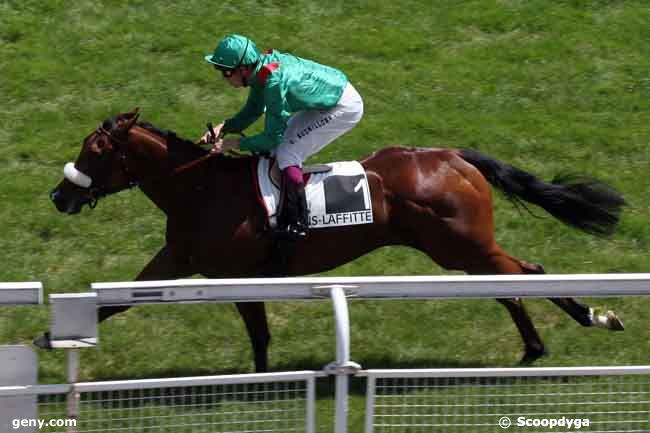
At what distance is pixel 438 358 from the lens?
6.83 meters

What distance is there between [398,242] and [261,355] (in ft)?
3.47

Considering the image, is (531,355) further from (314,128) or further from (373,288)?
(373,288)

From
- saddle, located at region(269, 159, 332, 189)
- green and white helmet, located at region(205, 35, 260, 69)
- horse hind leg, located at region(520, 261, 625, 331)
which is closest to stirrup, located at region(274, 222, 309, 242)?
saddle, located at region(269, 159, 332, 189)

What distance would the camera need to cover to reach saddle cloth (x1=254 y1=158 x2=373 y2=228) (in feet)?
20.8

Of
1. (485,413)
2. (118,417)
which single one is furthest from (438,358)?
(118,417)

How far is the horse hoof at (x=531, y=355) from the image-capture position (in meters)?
6.71

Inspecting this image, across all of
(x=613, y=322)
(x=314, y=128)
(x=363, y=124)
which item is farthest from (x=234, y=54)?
(x=363, y=124)

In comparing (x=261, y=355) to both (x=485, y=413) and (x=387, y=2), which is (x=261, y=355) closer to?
(x=485, y=413)

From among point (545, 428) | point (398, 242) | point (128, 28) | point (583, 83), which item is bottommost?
point (545, 428)

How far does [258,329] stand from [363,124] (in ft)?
9.95

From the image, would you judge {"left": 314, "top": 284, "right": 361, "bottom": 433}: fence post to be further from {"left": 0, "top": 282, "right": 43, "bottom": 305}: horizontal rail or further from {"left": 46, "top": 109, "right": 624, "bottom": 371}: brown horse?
{"left": 46, "top": 109, "right": 624, "bottom": 371}: brown horse

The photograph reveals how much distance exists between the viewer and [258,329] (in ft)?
21.0

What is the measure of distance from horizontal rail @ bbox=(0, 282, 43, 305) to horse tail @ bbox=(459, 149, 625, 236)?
3150 millimetres

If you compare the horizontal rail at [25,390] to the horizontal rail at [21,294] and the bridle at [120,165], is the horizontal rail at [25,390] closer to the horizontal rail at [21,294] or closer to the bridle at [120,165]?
the horizontal rail at [21,294]
